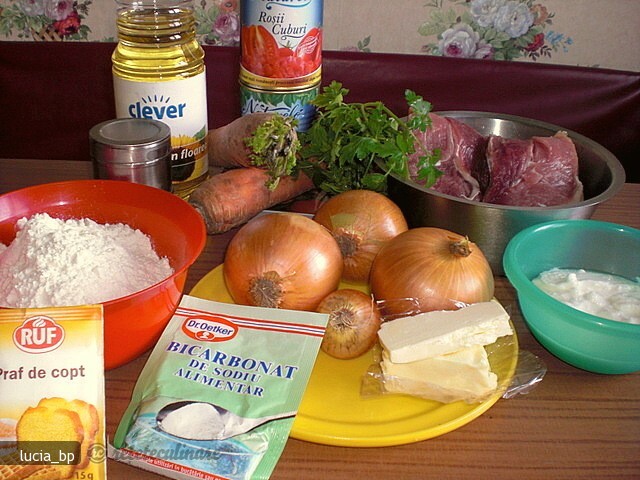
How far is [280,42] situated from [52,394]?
688mm

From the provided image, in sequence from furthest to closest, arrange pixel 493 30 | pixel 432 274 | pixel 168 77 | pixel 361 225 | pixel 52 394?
pixel 493 30
pixel 168 77
pixel 361 225
pixel 432 274
pixel 52 394

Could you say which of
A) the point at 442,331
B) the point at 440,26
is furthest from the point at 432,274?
the point at 440,26

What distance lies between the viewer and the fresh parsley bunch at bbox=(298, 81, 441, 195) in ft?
3.19

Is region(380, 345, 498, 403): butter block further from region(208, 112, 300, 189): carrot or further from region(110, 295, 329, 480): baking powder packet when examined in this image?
region(208, 112, 300, 189): carrot

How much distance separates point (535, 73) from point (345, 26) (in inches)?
22.3

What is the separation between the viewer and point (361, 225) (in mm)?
926

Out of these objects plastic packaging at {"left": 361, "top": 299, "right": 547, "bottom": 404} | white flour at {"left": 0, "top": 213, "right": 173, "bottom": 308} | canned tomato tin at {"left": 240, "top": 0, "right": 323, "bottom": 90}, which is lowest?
plastic packaging at {"left": 361, "top": 299, "right": 547, "bottom": 404}

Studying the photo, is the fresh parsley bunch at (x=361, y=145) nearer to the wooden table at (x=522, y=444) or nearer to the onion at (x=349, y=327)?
the onion at (x=349, y=327)

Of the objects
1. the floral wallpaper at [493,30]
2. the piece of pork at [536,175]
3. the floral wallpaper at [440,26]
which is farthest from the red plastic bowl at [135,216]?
the floral wallpaper at [493,30]

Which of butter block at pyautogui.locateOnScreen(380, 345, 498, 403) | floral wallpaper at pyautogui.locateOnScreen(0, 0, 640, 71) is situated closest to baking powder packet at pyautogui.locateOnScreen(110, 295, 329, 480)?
butter block at pyautogui.locateOnScreen(380, 345, 498, 403)

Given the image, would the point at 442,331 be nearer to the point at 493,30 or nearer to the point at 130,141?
the point at 130,141

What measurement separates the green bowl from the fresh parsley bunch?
0.64 feet

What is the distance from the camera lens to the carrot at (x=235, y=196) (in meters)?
1.05

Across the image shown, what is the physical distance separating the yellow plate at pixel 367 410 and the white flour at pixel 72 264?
0.83 feet
